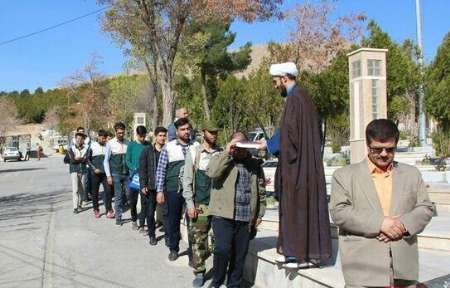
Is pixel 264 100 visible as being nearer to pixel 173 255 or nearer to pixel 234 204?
pixel 173 255

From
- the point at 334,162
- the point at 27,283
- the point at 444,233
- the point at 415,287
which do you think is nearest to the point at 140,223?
the point at 27,283

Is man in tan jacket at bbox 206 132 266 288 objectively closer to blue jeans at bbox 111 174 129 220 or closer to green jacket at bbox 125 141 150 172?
green jacket at bbox 125 141 150 172

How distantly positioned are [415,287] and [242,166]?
2.65 metres

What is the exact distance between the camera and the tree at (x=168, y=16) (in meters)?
14.3

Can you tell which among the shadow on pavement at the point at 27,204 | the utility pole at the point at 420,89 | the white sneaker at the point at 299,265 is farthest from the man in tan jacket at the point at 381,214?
the utility pole at the point at 420,89

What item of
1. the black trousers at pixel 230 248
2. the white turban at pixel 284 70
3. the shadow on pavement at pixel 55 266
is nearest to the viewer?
the white turban at pixel 284 70

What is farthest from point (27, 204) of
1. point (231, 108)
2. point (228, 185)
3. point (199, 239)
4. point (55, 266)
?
point (231, 108)

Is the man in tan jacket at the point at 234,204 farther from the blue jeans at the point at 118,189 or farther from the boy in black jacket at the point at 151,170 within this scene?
the blue jeans at the point at 118,189

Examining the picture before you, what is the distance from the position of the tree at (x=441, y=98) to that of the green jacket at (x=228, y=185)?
52.3 feet

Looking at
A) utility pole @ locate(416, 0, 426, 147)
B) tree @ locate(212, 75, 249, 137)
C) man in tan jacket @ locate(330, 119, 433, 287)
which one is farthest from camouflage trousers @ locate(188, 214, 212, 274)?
tree @ locate(212, 75, 249, 137)

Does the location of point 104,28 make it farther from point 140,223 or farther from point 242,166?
point 242,166

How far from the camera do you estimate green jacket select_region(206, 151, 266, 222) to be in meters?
5.23

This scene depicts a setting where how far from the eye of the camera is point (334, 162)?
19.9 meters

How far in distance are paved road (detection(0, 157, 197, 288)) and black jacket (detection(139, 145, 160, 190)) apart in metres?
0.92
